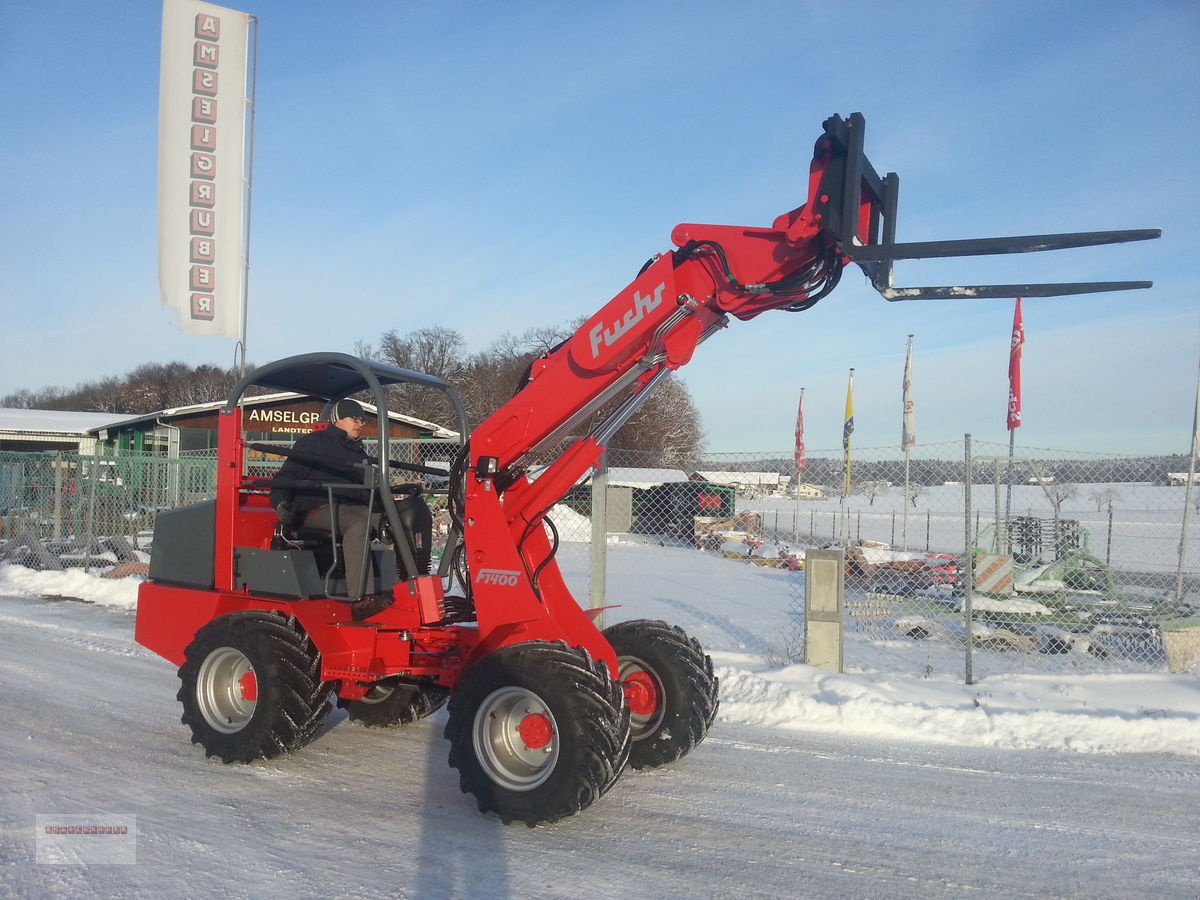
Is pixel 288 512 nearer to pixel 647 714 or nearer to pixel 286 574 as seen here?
pixel 286 574

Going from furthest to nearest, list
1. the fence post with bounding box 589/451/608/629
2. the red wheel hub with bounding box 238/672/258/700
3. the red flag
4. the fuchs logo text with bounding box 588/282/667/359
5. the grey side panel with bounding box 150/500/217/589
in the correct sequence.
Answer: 1. the red flag
2. the fence post with bounding box 589/451/608/629
3. the grey side panel with bounding box 150/500/217/589
4. the red wheel hub with bounding box 238/672/258/700
5. the fuchs logo text with bounding box 588/282/667/359

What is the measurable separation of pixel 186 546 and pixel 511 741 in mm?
2763

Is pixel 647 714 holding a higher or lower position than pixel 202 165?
lower

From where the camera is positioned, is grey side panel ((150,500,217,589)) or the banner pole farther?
the banner pole

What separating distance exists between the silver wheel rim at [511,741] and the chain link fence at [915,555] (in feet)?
5.86

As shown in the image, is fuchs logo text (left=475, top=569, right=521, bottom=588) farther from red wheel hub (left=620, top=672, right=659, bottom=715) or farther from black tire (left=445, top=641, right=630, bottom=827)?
red wheel hub (left=620, top=672, right=659, bottom=715)

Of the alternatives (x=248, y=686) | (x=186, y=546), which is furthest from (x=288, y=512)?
(x=248, y=686)

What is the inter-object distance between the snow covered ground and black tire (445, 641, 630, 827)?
20 cm

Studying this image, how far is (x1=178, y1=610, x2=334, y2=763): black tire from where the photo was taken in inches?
209

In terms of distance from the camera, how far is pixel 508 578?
5.07 metres

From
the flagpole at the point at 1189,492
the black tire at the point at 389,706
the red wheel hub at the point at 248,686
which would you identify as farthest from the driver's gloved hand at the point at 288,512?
the flagpole at the point at 1189,492

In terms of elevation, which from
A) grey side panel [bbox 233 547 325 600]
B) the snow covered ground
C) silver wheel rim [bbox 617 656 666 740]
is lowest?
the snow covered ground

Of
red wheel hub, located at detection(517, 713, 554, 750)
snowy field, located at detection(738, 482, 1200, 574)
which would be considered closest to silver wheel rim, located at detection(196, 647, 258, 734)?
red wheel hub, located at detection(517, 713, 554, 750)

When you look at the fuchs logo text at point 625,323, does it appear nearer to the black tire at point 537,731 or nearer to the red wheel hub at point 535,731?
the black tire at point 537,731
